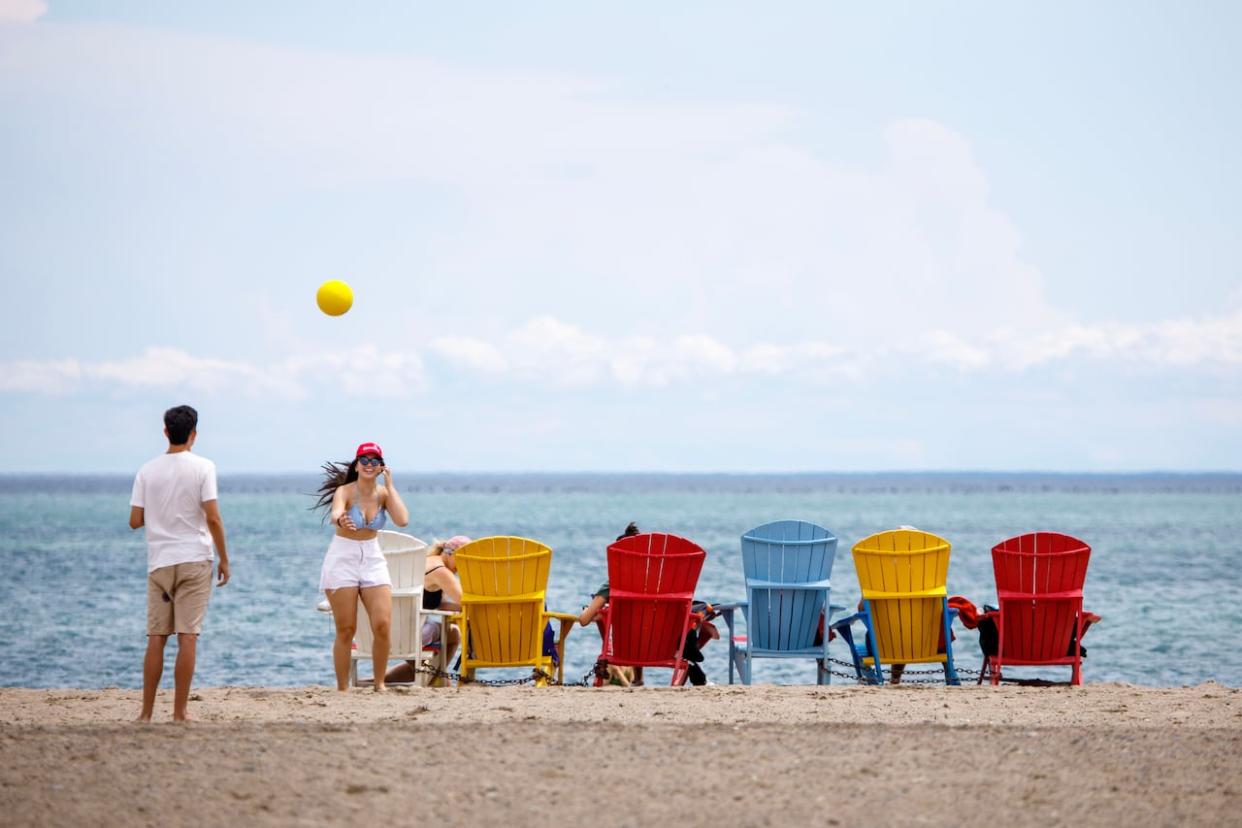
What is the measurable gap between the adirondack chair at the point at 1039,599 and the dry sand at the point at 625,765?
1415 millimetres

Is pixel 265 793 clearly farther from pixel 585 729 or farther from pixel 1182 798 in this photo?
pixel 1182 798

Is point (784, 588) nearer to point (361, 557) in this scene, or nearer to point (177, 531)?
point (361, 557)

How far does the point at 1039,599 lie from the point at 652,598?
8.45ft

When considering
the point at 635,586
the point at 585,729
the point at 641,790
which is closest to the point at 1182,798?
the point at 641,790

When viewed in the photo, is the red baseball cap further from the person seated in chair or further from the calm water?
the calm water

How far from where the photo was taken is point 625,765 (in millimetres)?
6191

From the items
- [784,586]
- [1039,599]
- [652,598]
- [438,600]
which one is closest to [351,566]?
[438,600]

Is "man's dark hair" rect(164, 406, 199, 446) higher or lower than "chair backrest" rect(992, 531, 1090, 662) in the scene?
higher

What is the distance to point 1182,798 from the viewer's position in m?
5.77

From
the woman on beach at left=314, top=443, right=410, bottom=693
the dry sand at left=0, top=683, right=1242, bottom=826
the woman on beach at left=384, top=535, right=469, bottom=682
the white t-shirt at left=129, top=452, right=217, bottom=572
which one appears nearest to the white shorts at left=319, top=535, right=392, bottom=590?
the woman on beach at left=314, top=443, right=410, bottom=693

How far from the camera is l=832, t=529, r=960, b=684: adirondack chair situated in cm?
955

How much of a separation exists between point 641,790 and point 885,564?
164 inches

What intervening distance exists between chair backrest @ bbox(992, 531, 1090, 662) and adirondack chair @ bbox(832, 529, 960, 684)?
396 mm

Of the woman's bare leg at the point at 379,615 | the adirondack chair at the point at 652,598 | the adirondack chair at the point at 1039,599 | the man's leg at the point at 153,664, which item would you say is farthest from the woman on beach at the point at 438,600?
the adirondack chair at the point at 1039,599
